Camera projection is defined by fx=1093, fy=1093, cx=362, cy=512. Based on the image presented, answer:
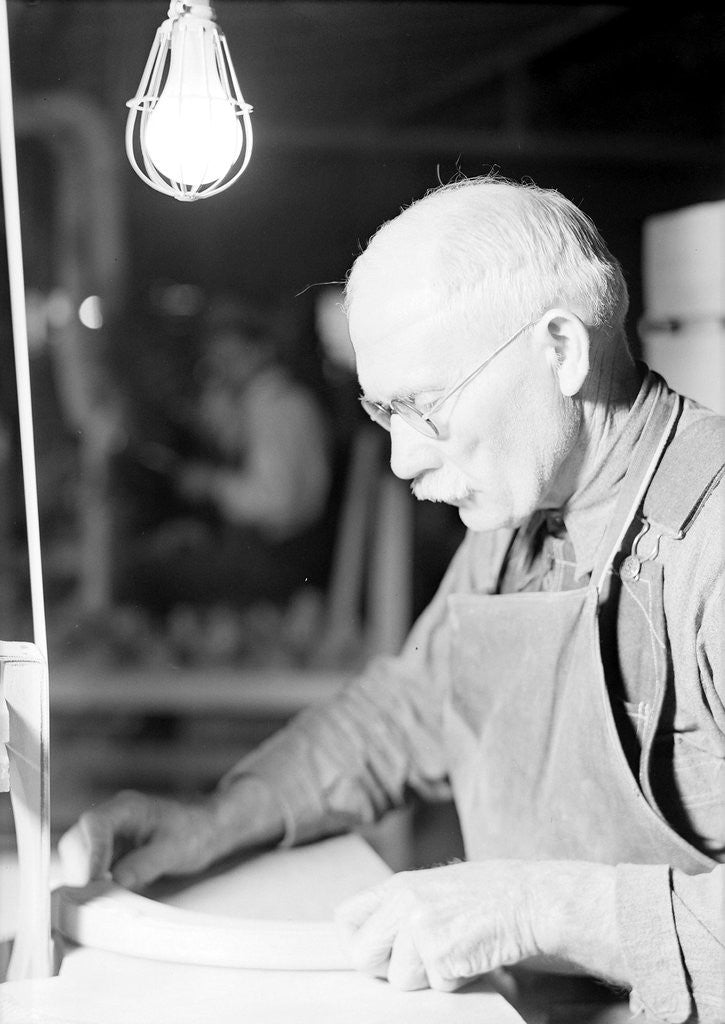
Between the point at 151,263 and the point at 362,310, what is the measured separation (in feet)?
9.36

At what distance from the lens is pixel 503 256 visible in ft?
2.78

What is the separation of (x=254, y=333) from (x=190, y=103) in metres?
2.22

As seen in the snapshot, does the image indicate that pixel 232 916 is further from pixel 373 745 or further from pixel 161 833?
pixel 373 745

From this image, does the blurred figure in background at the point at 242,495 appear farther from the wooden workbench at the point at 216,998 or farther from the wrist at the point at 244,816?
the wooden workbench at the point at 216,998

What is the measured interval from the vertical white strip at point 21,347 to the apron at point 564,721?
15.8 inches

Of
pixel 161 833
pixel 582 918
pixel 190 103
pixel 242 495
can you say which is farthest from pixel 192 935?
pixel 242 495

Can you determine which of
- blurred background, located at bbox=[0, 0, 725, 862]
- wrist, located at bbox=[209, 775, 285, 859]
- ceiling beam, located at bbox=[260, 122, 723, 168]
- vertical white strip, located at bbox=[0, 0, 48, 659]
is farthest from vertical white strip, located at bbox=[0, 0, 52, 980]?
ceiling beam, located at bbox=[260, 122, 723, 168]

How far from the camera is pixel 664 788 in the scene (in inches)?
35.3

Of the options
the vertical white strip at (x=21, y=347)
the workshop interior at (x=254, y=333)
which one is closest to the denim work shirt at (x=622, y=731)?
the vertical white strip at (x=21, y=347)

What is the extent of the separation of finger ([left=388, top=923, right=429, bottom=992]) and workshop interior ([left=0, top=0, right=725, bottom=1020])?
99 cm

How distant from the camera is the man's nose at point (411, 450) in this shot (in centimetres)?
91

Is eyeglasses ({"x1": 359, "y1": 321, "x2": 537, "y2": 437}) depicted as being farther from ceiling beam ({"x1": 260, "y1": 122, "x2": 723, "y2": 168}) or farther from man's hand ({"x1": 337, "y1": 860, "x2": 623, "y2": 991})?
ceiling beam ({"x1": 260, "y1": 122, "x2": 723, "y2": 168})

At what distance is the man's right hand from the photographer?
99 cm

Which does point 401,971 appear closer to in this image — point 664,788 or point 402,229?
point 664,788
